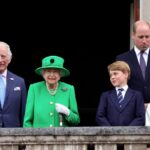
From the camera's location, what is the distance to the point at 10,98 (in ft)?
32.2

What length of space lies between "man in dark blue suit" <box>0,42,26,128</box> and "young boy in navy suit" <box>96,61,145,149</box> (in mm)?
947

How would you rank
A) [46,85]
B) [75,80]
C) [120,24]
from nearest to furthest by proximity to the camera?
[46,85]
[120,24]
[75,80]

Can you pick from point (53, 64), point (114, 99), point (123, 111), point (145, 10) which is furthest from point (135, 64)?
point (145, 10)

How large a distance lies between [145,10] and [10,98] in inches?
114

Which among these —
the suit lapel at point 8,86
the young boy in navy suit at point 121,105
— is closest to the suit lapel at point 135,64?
the young boy in navy suit at point 121,105

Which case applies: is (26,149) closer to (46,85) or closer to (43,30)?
(46,85)

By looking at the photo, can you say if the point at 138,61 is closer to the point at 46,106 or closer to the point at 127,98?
the point at 127,98

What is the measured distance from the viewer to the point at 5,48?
9797 mm

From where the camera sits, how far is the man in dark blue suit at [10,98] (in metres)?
9.78

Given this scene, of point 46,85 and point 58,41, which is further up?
point 58,41

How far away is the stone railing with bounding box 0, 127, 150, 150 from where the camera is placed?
8.95 m

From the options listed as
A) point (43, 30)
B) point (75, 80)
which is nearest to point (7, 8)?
point (43, 30)

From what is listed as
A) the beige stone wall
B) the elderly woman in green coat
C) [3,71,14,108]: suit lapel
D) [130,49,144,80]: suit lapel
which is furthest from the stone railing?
the beige stone wall

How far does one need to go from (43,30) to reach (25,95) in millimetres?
6419
